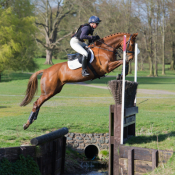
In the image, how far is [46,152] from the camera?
684 cm

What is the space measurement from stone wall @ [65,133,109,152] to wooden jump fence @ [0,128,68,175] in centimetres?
94

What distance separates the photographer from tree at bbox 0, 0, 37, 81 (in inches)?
952

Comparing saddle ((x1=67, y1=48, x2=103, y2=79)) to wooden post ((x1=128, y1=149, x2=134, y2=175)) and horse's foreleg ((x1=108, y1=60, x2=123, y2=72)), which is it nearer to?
horse's foreleg ((x1=108, y1=60, x2=123, y2=72))

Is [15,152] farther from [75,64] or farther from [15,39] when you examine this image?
[15,39]

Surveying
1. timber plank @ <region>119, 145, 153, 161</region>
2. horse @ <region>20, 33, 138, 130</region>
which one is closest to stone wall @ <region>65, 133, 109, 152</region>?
horse @ <region>20, 33, 138, 130</region>

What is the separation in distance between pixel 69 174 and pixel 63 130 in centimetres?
124

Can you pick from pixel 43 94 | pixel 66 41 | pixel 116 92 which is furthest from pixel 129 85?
pixel 66 41

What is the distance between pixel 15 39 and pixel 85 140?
60.8ft

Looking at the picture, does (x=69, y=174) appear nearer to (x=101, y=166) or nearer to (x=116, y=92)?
(x=101, y=166)

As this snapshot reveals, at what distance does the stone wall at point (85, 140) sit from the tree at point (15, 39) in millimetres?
17274

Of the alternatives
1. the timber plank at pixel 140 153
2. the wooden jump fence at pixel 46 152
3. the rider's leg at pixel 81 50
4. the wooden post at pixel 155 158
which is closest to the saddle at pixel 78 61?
the rider's leg at pixel 81 50

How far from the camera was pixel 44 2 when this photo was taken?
37938 millimetres

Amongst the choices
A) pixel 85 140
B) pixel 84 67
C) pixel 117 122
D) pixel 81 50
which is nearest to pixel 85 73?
pixel 84 67

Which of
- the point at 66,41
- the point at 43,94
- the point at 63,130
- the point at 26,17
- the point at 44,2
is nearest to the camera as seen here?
the point at 43,94
